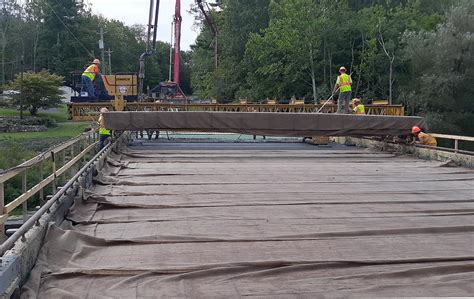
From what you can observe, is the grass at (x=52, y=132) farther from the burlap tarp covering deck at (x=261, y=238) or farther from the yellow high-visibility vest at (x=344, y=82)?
the burlap tarp covering deck at (x=261, y=238)

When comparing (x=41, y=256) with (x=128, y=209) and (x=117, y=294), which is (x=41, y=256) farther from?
(x=128, y=209)

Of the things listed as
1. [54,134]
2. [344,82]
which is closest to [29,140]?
[54,134]

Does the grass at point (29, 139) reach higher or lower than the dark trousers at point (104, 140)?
lower

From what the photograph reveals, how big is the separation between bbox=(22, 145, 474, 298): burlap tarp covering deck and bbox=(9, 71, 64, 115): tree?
35951 millimetres

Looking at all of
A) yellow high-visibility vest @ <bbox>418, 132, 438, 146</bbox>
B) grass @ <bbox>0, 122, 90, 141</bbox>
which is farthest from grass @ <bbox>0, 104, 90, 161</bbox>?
yellow high-visibility vest @ <bbox>418, 132, 438, 146</bbox>

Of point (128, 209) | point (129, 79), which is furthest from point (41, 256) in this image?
point (129, 79)

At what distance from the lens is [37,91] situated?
4244cm

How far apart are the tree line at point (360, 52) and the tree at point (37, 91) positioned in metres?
15.5

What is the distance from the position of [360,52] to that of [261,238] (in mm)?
38587

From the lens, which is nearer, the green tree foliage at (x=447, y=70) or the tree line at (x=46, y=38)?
the green tree foliage at (x=447, y=70)

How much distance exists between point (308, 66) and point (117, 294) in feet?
132

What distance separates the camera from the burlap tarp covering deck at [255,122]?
527 inches

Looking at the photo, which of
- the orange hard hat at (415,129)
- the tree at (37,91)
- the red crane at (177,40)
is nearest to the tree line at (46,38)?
the tree at (37,91)

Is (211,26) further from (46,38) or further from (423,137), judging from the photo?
(423,137)
